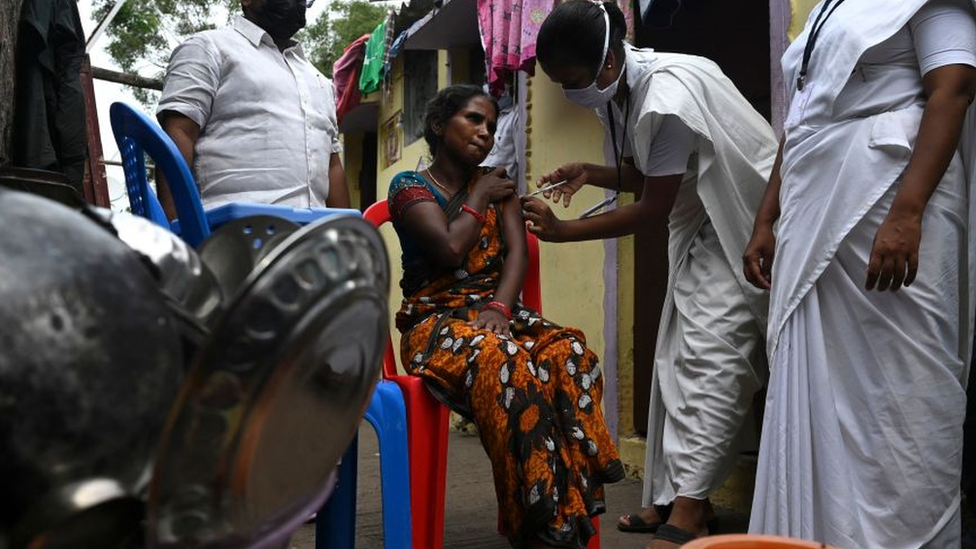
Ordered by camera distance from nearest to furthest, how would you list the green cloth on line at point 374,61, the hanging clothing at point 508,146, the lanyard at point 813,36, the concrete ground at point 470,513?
the lanyard at point 813,36 < the concrete ground at point 470,513 < the hanging clothing at point 508,146 < the green cloth on line at point 374,61

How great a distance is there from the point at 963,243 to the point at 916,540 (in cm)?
67

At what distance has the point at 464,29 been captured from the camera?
675 cm

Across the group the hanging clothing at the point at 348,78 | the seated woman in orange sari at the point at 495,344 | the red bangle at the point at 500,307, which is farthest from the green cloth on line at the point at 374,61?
the red bangle at the point at 500,307

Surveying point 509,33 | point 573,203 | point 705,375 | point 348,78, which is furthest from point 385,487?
point 348,78

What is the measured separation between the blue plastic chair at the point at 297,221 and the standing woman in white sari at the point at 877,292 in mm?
882

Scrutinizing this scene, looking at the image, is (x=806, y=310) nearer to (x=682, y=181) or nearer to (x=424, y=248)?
(x=682, y=181)

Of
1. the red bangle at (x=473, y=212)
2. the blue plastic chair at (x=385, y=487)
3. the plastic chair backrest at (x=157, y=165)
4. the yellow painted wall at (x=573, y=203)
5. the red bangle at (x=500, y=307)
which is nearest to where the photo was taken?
the plastic chair backrest at (x=157, y=165)

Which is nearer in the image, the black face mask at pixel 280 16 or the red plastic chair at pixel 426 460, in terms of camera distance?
the red plastic chair at pixel 426 460

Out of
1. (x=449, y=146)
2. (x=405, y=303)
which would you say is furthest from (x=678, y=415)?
(x=449, y=146)

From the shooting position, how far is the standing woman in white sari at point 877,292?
1982 mm

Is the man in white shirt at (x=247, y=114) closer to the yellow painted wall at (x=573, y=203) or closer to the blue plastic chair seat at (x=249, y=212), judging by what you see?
the blue plastic chair seat at (x=249, y=212)

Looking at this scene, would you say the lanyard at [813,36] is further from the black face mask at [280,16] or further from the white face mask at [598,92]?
the black face mask at [280,16]

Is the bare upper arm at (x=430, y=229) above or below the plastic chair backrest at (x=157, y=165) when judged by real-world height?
below

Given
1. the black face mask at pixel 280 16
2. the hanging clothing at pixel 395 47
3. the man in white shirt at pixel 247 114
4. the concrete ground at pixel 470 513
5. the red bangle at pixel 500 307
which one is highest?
the hanging clothing at pixel 395 47
